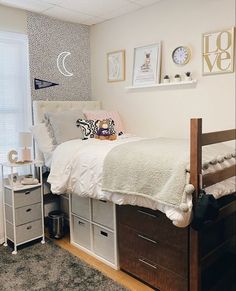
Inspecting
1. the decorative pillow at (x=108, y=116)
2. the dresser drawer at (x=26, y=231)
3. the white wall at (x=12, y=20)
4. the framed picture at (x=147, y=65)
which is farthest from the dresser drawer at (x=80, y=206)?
the framed picture at (x=147, y=65)

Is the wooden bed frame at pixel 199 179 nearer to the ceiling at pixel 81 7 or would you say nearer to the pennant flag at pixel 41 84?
the ceiling at pixel 81 7

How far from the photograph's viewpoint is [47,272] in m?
2.14

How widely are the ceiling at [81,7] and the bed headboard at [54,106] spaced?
0.90 metres

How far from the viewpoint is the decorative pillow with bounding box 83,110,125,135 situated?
2.96 metres

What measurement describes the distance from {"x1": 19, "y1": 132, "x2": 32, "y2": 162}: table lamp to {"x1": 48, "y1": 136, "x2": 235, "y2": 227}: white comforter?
0.30m

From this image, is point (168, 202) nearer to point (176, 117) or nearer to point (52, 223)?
point (176, 117)

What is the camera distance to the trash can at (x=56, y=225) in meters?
2.73

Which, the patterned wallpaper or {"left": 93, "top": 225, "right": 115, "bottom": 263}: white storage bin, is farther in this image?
the patterned wallpaper

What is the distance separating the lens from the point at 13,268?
2207mm

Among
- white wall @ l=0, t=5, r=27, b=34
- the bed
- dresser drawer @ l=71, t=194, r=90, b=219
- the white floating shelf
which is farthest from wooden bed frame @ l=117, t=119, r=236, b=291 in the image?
white wall @ l=0, t=5, r=27, b=34

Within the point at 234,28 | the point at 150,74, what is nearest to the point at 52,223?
the point at 150,74

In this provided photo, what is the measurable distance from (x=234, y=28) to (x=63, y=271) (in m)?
2.24

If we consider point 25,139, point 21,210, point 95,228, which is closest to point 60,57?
point 25,139

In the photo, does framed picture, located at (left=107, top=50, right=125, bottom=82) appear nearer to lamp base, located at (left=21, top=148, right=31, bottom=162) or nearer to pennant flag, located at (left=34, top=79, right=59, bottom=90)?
pennant flag, located at (left=34, top=79, right=59, bottom=90)
